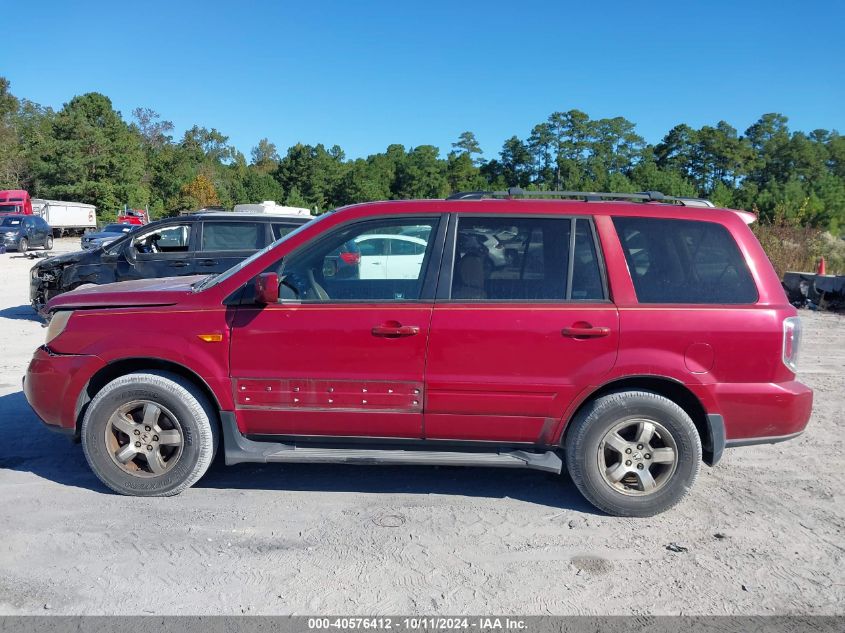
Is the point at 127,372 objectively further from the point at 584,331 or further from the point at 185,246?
the point at 185,246

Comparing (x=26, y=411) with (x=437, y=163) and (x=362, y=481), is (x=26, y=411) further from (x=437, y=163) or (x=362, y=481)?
(x=437, y=163)

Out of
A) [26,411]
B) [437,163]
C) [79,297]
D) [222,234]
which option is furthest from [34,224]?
[437,163]

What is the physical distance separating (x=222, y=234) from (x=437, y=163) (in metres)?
65.4

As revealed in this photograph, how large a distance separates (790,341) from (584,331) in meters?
1.26

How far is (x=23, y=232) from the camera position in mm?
29422

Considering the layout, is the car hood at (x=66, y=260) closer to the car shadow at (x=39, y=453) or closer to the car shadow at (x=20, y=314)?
the car shadow at (x=20, y=314)

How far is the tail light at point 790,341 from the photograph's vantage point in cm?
418

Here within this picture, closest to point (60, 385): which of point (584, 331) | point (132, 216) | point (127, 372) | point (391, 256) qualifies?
point (127, 372)

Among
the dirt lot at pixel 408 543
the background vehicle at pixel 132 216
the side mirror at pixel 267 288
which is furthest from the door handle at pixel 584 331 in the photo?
the background vehicle at pixel 132 216

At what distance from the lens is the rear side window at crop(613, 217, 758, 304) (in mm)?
4262

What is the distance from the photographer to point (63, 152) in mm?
58844

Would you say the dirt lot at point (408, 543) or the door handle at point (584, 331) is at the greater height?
the door handle at point (584, 331)

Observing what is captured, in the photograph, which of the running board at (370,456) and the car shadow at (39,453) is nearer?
the running board at (370,456)

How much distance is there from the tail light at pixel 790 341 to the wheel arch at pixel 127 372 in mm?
3520
